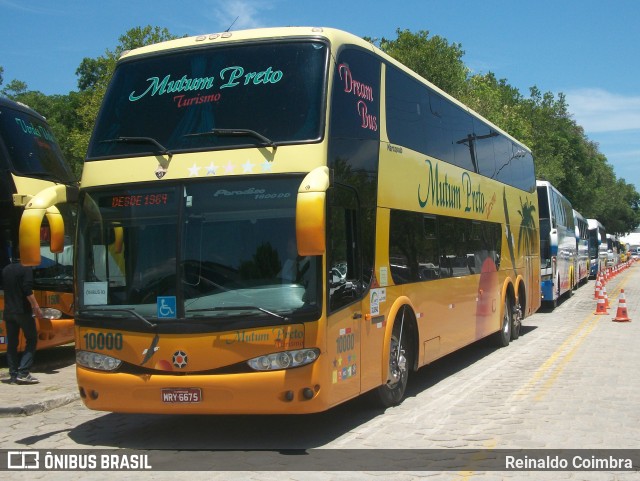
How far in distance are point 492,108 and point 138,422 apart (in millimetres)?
37089

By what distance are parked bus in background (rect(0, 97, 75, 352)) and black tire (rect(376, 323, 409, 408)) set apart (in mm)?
5874

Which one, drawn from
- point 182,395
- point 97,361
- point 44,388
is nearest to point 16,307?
point 44,388

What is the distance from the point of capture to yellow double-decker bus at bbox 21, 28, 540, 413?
277 inches

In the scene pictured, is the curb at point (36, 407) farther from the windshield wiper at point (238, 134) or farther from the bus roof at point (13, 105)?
the bus roof at point (13, 105)

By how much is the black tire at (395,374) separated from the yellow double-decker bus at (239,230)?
0.08m

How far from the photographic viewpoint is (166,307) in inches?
284

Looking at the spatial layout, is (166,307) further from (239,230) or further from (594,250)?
(594,250)

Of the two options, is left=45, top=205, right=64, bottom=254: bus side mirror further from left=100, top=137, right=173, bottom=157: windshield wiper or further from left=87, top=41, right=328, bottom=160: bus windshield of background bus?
left=100, top=137, right=173, bottom=157: windshield wiper

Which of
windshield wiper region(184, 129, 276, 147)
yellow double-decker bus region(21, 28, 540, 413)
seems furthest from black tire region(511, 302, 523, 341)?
windshield wiper region(184, 129, 276, 147)

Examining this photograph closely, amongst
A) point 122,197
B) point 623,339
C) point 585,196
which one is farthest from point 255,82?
point 585,196

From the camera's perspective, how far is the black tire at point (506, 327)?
1543 cm

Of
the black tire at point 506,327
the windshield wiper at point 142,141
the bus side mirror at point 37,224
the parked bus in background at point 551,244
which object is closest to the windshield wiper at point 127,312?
the bus side mirror at point 37,224

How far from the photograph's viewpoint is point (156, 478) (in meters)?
6.34

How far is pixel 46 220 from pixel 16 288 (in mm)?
1752
